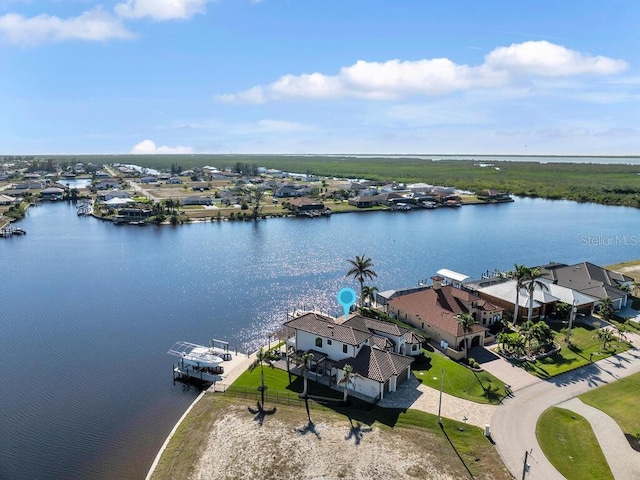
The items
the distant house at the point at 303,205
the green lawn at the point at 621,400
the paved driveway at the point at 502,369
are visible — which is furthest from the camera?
the distant house at the point at 303,205

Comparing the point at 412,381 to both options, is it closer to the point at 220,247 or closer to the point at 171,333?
the point at 171,333

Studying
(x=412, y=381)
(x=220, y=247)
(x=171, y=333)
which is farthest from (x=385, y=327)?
(x=220, y=247)

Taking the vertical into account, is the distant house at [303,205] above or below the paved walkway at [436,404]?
above

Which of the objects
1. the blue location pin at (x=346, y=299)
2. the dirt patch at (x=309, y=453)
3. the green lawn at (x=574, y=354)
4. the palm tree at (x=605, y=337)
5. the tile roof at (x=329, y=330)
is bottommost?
the dirt patch at (x=309, y=453)

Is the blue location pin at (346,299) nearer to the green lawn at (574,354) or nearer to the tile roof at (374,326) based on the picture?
the tile roof at (374,326)

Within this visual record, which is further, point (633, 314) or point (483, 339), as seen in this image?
point (633, 314)

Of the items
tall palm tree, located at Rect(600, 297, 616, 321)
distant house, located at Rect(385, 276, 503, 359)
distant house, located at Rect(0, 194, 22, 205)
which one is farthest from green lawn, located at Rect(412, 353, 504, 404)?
distant house, located at Rect(0, 194, 22, 205)

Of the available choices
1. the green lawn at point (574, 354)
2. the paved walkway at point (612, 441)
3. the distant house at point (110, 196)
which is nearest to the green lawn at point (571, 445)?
the paved walkway at point (612, 441)
